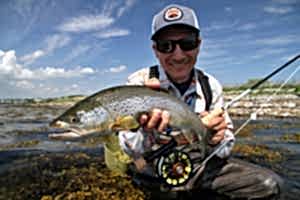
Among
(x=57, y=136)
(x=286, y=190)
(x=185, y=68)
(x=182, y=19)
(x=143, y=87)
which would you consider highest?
(x=182, y=19)

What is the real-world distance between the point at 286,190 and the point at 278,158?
8.47 ft

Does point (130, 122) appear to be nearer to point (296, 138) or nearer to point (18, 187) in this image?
A: point (18, 187)

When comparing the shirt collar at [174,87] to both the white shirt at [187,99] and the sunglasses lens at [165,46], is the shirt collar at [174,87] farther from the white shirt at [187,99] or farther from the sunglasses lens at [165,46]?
the sunglasses lens at [165,46]

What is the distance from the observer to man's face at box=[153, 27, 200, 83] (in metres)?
4.23

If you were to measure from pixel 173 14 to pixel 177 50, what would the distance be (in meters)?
0.48

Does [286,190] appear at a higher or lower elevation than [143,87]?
lower

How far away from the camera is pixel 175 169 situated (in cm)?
466

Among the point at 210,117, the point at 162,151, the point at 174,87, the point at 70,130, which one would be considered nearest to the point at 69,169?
the point at 162,151

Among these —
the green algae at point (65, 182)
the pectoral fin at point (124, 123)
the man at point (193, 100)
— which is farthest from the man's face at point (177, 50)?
the green algae at point (65, 182)

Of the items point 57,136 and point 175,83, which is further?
point 175,83

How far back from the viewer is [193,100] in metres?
4.85

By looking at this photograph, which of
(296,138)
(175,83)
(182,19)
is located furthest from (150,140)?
(296,138)

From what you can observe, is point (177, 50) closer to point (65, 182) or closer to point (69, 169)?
point (65, 182)

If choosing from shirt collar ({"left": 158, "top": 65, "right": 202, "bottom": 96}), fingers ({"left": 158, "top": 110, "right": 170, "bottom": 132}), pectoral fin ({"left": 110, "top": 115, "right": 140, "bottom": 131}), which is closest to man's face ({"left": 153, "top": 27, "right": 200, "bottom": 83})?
shirt collar ({"left": 158, "top": 65, "right": 202, "bottom": 96})
